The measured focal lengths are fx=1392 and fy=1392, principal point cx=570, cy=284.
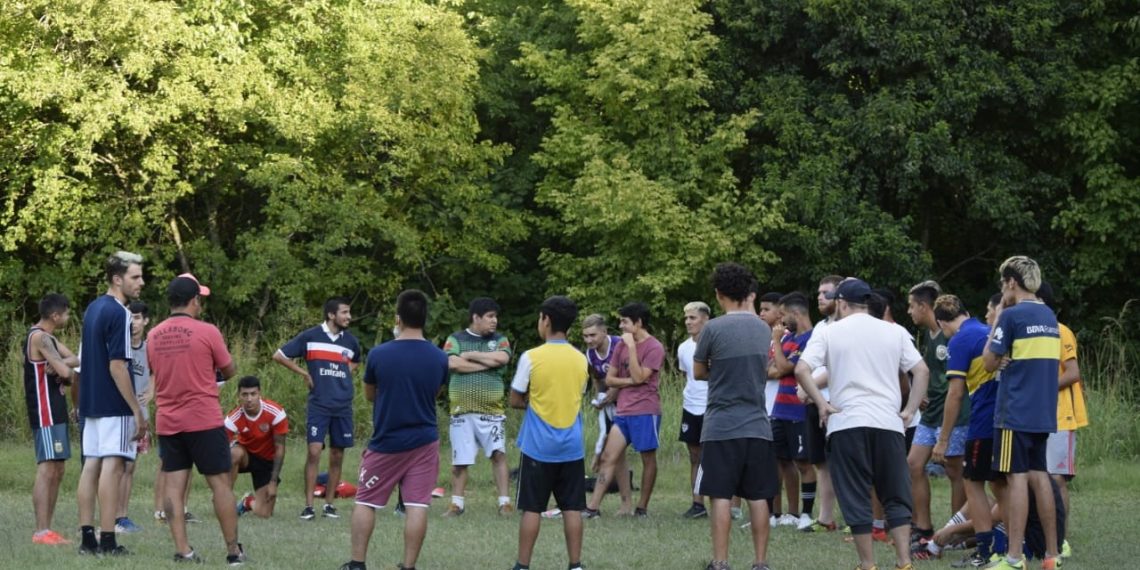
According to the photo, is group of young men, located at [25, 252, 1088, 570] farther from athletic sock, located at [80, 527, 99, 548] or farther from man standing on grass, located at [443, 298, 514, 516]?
man standing on grass, located at [443, 298, 514, 516]

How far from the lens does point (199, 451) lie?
875 cm

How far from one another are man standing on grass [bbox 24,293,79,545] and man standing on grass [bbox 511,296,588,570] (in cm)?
368

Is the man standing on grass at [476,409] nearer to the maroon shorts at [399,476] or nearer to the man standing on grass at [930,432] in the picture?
the man standing on grass at [930,432]

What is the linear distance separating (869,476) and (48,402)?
6.02 meters

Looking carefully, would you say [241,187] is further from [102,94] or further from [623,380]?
[623,380]

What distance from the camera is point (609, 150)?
2911cm

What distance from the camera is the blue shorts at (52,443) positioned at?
10.2 metres

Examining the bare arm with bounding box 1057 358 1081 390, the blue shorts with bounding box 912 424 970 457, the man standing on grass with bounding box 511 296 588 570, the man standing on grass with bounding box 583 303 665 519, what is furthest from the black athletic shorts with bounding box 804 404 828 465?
the man standing on grass with bounding box 511 296 588 570

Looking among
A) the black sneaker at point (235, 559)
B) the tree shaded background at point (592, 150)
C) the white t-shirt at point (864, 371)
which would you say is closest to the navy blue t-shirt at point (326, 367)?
the black sneaker at point (235, 559)

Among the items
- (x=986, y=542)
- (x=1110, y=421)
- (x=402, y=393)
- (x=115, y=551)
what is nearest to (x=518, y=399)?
(x=402, y=393)

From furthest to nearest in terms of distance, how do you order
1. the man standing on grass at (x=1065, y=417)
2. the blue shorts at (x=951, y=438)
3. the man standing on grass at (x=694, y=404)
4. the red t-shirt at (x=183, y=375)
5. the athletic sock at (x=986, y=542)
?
the man standing on grass at (x=694, y=404), the blue shorts at (x=951, y=438), the man standing on grass at (x=1065, y=417), the athletic sock at (x=986, y=542), the red t-shirt at (x=183, y=375)

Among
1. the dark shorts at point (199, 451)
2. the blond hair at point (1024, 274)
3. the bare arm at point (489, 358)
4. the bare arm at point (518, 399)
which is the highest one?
the blond hair at point (1024, 274)

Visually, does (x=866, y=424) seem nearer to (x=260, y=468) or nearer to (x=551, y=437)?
(x=551, y=437)

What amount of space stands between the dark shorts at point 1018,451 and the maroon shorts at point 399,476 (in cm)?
347
